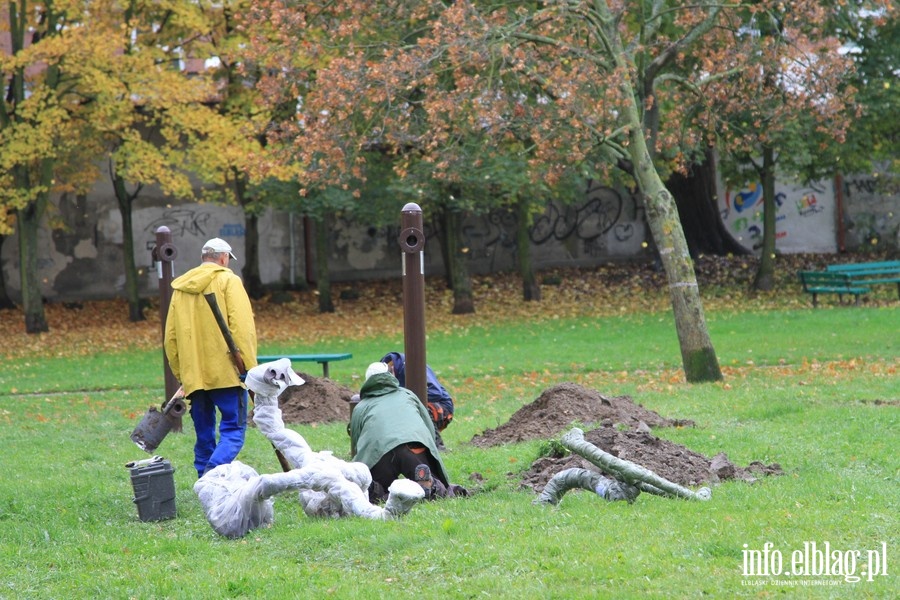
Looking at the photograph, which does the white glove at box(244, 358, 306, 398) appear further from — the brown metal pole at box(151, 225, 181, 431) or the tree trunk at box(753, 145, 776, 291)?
the tree trunk at box(753, 145, 776, 291)

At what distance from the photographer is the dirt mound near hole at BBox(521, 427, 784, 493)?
25.0 ft

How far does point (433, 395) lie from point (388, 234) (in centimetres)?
2423

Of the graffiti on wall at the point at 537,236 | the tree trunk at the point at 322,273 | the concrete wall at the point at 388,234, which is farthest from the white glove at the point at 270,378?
the graffiti on wall at the point at 537,236

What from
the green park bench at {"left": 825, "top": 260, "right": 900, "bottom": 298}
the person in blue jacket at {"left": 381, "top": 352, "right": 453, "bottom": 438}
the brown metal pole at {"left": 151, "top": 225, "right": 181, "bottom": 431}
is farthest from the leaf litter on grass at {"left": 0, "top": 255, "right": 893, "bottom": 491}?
the person in blue jacket at {"left": 381, "top": 352, "right": 453, "bottom": 438}

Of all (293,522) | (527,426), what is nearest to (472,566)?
(293,522)

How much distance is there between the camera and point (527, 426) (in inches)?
401

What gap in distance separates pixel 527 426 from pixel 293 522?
11.7 ft

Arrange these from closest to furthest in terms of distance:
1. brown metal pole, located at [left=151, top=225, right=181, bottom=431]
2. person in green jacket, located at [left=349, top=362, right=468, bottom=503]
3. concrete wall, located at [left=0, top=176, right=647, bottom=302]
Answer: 1. person in green jacket, located at [left=349, top=362, right=468, bottom=503]
2. brown metal pole, located at [left=151, top=225, right=181, bottom=431]
3. concrete wall, located at [left=0, top=176, right=647, bottom=302]

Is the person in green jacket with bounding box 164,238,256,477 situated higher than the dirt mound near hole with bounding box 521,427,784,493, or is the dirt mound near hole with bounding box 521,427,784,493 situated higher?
the person in green jacket with bounding box 164,238,256,477

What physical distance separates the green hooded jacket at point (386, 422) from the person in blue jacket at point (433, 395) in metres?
1.22

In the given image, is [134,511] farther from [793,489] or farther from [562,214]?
[562,214]

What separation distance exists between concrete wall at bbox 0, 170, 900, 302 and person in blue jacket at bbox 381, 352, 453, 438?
2227 centimetres

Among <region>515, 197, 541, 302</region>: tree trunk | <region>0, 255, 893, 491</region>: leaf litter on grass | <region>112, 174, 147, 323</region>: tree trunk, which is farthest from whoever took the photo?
<region>515, 197, 541, 302</region>: tree trunk

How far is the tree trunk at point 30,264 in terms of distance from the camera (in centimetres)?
2422
